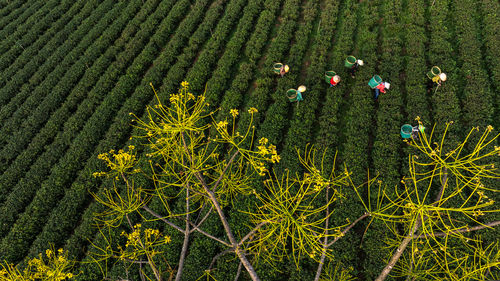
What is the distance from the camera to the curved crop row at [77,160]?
9.16m

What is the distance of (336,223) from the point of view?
26.6 feet

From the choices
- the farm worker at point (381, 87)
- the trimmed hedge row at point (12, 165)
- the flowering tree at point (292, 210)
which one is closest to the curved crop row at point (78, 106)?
the trimmed hedge row at point (12, 165)

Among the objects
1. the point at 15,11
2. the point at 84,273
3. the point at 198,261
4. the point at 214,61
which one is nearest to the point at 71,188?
the point at 84,273

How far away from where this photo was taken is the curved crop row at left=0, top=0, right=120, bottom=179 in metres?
11.2

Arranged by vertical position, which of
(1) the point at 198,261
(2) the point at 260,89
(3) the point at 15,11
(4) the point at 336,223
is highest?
(3) the point at 15,11

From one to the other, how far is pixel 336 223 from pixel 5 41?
21691 mm

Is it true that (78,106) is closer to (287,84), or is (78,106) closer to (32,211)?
(32,211)

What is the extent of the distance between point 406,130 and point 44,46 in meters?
19.9

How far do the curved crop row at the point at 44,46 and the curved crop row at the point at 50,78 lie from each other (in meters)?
0.71

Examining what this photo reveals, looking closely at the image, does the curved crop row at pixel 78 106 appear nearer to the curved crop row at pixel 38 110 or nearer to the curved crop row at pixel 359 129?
the curved crop row at pixel 38 110

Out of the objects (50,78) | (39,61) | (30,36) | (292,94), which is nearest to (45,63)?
(39,61)

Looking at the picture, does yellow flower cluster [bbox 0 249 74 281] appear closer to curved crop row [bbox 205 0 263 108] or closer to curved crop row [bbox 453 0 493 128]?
curved crop row [bbox 205 0 263 108]

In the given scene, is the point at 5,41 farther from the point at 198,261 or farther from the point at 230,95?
the point at 198,261

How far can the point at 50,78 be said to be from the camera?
13.3m
